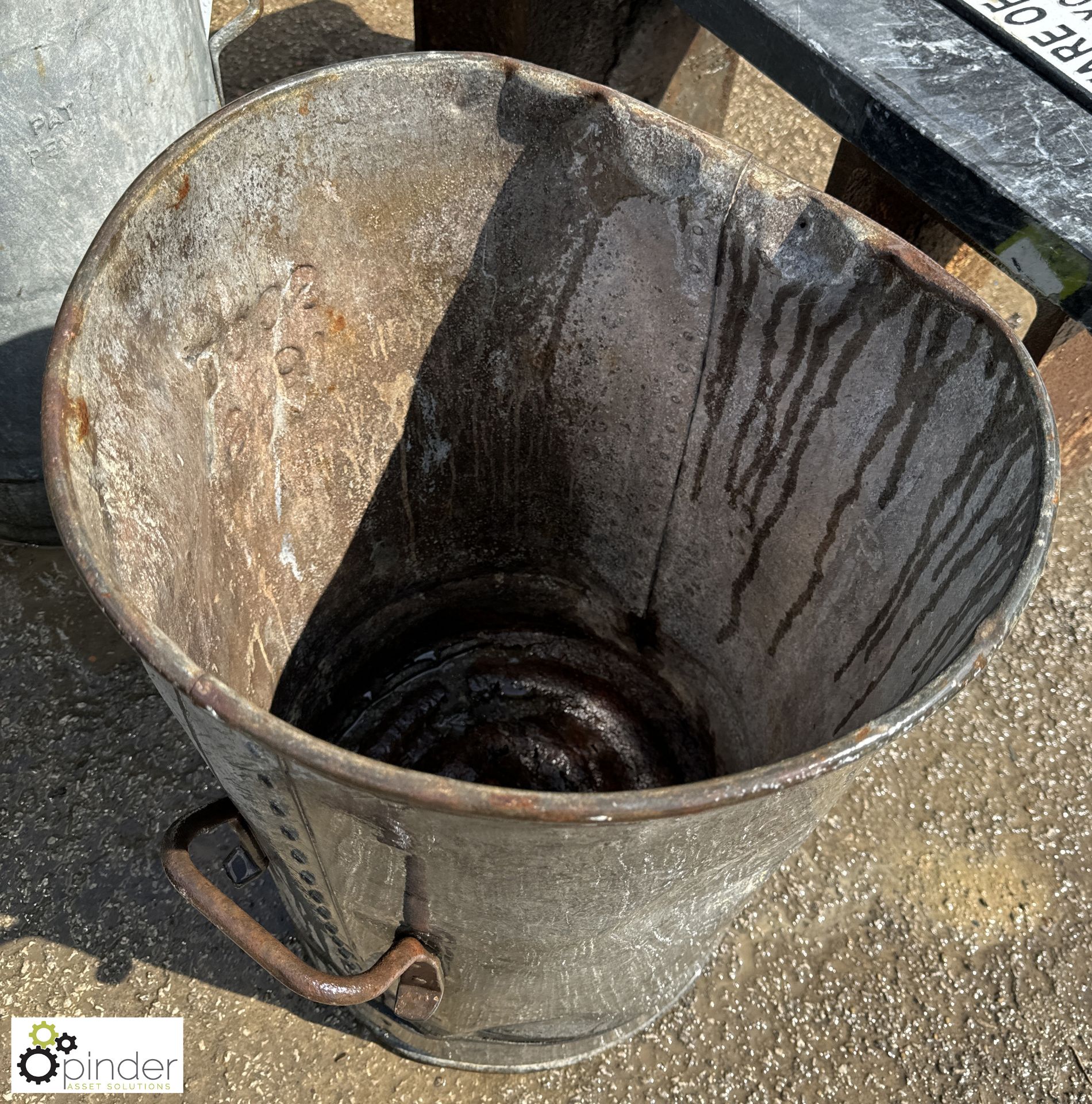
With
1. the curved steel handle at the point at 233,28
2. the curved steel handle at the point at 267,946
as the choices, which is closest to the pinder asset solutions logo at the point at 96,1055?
the curved steel handle at the point at 267,946

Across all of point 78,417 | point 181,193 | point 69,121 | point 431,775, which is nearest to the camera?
point 431,775

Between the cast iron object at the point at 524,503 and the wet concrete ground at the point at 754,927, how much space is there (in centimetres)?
14

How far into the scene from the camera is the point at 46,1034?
1648 millimetres

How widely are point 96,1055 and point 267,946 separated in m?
0.80

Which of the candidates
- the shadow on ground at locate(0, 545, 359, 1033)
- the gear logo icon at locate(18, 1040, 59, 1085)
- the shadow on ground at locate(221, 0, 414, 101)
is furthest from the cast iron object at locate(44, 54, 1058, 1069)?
the shadow on ground at locate(221, 0, 414, 101)

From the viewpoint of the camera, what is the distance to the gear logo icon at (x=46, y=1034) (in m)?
1.64

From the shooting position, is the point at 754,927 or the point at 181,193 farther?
the point at 754,927

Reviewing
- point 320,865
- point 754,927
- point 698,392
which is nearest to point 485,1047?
point 754,927

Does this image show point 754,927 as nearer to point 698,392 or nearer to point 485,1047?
point 485,1047

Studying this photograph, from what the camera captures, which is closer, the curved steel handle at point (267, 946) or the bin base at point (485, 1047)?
the curved steel handle at point (267, 946)

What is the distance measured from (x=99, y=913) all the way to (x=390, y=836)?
108 centimetres

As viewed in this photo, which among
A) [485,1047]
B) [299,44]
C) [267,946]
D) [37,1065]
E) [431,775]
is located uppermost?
[431,775]

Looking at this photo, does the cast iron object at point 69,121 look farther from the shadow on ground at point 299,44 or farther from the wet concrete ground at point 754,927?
the shadow on ground at point 299,44

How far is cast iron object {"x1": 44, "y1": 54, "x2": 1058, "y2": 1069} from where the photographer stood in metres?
0.99
